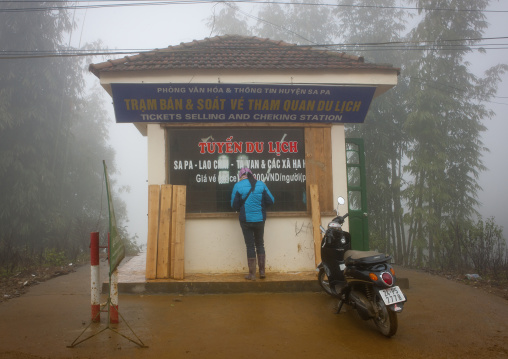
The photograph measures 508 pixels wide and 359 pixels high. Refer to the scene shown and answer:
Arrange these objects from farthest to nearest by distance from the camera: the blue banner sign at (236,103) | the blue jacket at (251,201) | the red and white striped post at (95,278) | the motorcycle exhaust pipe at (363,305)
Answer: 1. the blue banner sign at (236,103)
2. the blue jacket at (251,201)
3. the red and white striped post at (95,278)
4. the motorcycle exhaust pipe at (363,305)

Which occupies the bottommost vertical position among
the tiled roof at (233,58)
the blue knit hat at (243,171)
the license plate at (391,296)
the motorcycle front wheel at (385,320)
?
the motorcycle front wheel at (385,320)

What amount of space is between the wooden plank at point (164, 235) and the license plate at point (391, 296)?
3768 millimetres

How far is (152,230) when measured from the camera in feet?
22.4

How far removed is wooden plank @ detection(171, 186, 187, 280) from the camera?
675cm

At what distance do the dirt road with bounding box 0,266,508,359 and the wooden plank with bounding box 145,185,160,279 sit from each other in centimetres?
51

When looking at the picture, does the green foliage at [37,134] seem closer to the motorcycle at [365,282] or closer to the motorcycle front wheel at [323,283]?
the motorcycle front wheel at [323,283]

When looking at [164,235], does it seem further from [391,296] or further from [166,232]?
[391,296]

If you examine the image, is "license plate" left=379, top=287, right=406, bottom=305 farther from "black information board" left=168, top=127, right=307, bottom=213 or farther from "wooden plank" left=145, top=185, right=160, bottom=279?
"wooden plank" left=145, top=185, right=160, bottom=279

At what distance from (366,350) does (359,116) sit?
15.6 ft

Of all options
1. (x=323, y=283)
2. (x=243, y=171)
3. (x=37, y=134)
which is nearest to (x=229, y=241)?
(x=243, y=171)

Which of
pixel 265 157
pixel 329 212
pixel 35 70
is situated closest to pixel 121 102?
pixel 265 157

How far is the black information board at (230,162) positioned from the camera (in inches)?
291

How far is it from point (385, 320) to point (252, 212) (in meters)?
2.89

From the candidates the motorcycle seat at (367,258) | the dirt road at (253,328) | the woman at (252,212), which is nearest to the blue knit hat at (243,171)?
the woman at (252,212)
